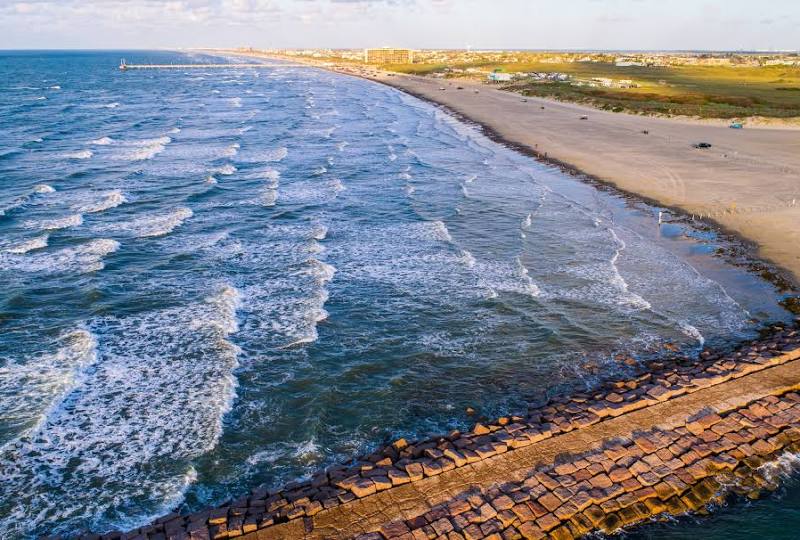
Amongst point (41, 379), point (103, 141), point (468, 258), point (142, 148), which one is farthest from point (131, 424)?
point (103, 141)

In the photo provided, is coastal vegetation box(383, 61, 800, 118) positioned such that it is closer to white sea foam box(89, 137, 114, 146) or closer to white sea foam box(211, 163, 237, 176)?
white sea foam box(211, 163, 237, 176)

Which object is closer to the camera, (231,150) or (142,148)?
(231,150)

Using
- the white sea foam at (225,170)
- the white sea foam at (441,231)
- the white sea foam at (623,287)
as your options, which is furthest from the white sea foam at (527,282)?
the white sea foam at (225,170)

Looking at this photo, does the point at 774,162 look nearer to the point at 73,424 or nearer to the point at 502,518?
the point at 502,518

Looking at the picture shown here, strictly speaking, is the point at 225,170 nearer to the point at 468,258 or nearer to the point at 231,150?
the point at 231,150

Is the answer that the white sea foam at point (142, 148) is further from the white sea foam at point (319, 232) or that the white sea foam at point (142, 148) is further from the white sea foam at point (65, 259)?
the white sea foam at point (319, 232)

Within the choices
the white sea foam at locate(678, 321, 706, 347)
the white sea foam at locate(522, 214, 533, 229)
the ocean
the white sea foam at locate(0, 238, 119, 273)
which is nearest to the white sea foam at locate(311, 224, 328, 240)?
the ocean
